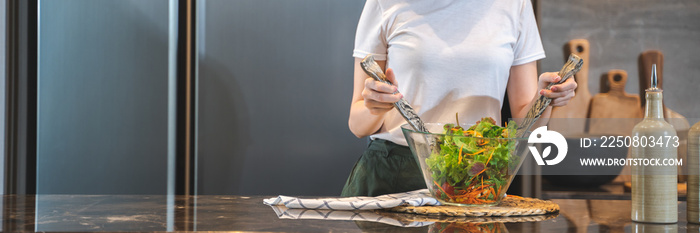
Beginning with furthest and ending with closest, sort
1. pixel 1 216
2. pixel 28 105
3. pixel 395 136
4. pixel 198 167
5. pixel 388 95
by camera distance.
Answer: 1. pixel 198 167
2. pixel 28 105
3. pixel 395 136
4. pixel 388 95
5. pixel 1 216

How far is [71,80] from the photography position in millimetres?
1949

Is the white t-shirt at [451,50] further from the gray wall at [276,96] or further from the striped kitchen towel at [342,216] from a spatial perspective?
the gray wall at [276,96]

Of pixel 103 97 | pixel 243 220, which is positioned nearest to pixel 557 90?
pixel 243 220

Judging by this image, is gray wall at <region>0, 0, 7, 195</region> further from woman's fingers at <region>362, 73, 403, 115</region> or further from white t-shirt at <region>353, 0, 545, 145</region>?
woman's fingers at <region>362, 73, 403, 115</region>

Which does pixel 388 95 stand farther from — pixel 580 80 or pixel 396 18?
pixel 580 80

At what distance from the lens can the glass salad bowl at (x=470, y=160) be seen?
0.90 meters

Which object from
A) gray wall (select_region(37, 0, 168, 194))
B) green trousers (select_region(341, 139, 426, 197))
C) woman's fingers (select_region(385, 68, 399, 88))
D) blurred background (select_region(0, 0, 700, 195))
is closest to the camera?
woman's fingers (select_region(385, 68, 399, 88))

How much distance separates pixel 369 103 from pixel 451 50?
0.98 ft

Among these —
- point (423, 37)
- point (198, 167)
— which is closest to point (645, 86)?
point (423, 37)

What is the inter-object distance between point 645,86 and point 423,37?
1.10m

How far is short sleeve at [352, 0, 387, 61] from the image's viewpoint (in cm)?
137

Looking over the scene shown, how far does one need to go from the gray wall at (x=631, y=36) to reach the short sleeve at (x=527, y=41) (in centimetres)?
73

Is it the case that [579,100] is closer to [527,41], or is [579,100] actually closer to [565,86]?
[527,41]

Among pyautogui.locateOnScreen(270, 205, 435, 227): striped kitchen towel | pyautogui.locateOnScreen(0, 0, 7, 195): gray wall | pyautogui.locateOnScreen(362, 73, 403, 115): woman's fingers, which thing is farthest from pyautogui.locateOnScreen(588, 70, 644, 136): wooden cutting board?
pyautogui.locateOnScreen(0, 0, 7, 195): gray wall
